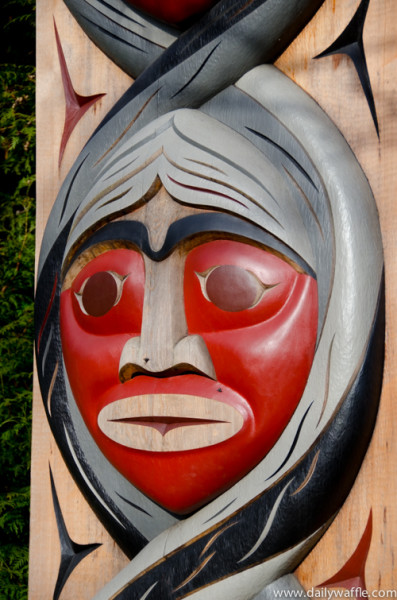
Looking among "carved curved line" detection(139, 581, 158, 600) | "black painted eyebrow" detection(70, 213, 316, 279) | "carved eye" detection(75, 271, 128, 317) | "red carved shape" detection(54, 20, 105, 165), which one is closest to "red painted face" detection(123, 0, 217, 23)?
"red carved shape" detection(54, 20, 105, 165)

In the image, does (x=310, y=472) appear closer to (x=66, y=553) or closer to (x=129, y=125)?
(x=66, y=553)

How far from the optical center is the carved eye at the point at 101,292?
76.2 inches

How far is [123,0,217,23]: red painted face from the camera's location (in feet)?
6.56

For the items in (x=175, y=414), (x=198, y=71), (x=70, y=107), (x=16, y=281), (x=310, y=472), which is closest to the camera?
(x=310, y=472)

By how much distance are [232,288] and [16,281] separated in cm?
177

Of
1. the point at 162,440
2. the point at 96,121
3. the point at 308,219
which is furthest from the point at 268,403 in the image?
the point at 96,121

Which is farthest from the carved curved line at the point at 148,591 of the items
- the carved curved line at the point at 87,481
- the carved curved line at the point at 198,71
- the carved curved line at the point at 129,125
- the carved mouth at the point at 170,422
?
the carved curved line at the point at 198,71

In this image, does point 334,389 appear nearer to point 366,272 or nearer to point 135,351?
point 366,272

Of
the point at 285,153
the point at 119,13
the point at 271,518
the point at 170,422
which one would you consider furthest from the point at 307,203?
the point at 119,13

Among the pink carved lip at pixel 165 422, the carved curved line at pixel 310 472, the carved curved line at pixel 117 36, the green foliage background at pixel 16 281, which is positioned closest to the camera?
the carved curved line at pixel 310 472

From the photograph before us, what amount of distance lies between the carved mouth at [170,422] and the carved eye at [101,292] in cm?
24

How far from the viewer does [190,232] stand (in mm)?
1837

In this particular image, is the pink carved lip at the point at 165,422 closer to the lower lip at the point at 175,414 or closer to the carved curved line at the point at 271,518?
the lower lip at the point at 175,414

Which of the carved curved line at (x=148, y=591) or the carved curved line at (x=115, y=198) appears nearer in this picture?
the carved curved line at (x=148, y=591)
